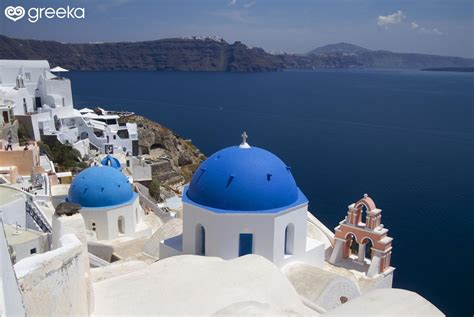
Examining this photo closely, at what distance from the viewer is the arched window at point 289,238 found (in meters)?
11.0

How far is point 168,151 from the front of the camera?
40875 millimetres

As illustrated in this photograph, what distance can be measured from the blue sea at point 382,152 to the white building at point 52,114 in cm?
1455

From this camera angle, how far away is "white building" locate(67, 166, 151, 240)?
1505 centimetres

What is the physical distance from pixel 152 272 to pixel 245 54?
196936 mm

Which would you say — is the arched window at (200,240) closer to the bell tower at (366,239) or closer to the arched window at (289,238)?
the arched window at (289,238)

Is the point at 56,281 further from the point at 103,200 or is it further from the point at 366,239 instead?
the point at 366,239

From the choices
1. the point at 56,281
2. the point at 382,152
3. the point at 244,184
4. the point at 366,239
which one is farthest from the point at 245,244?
the point at 382,152

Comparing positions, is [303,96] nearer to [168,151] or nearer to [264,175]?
[168,151]

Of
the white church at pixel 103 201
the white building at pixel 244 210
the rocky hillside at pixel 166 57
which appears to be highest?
the rocky hillside at pixel 166 57

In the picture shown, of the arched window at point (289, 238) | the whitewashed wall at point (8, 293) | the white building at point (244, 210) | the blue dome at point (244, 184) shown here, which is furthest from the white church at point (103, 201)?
the whitewashed wall at point (8, 293)

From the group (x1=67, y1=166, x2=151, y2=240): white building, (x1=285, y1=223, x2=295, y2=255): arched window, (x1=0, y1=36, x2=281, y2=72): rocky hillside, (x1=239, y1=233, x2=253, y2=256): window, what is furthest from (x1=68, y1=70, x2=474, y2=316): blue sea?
(x1=0, y1=36, x2=281, y2=72): rocky hillside

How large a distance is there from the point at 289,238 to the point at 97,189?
714 cm

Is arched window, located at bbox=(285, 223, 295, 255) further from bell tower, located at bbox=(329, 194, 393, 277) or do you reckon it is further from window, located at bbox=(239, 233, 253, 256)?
bell tower, located at bbox=(329, 194, 393, 277)

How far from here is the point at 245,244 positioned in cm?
1066
